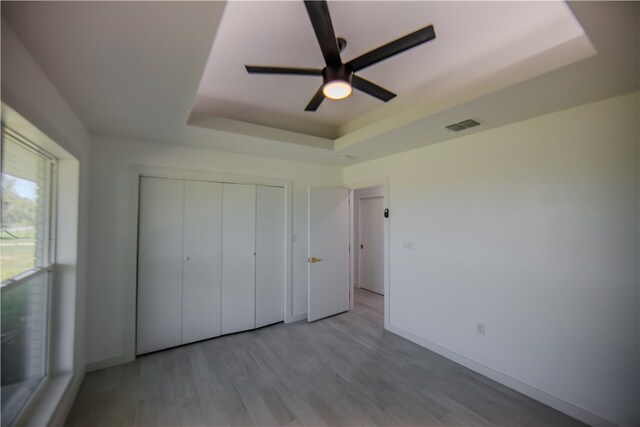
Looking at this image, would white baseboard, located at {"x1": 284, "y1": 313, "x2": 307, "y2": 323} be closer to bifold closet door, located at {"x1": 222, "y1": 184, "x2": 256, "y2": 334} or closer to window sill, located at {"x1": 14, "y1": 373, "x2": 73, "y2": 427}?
bifold closet door, located at {"x1": 222, "y1": 184, "x2": 256, "y2": 334}

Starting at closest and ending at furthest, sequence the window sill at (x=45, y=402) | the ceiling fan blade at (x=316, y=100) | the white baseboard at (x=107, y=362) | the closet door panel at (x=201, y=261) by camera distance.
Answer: the window sill at (x=45, y=402)
the ceiling fan blade at (x=316, y=100)
the white baseboard at (x=107, y=362)
the closet door panel at (x=201, y=261)

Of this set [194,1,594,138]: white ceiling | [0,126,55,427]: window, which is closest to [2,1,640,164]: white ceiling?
[194,1,594,138]: white ceiling

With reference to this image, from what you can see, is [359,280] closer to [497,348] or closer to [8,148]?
[497,348]

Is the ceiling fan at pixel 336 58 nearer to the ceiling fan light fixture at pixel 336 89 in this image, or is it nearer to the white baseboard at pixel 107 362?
the ceiling fan light fixture at pixel 336 89

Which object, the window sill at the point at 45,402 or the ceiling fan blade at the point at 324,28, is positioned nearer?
the ceiling fan blade at the point at 324,28

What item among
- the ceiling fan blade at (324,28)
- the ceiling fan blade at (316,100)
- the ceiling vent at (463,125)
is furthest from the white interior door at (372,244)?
the ceiling fan blade at (324,28)

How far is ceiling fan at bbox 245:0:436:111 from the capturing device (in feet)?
4.22

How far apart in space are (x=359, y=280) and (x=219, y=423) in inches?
165

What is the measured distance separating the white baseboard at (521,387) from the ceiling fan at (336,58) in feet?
8.62

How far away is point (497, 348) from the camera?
95.9 inches

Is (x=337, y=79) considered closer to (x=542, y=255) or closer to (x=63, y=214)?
(x=542, y=255)

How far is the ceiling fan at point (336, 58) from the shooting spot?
4.22 ft

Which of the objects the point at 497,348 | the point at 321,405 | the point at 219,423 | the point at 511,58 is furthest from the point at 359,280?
the point at 511,58

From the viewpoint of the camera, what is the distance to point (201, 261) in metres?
3.12
